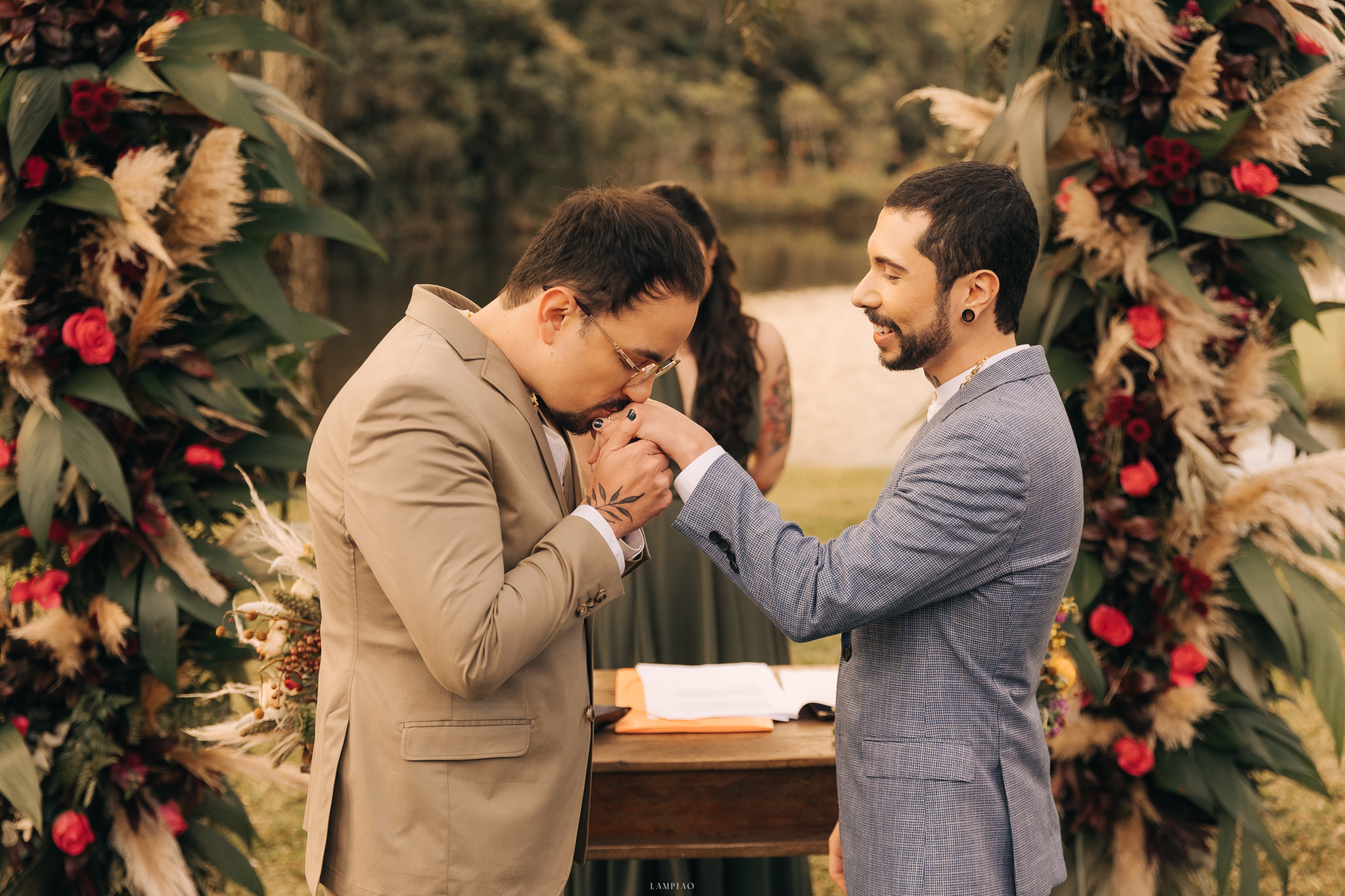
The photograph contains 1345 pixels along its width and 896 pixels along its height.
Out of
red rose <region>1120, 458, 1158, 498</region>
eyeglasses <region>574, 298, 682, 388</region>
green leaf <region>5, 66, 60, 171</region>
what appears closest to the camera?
eyeglasses <region>574, 298, 682, 388</region>

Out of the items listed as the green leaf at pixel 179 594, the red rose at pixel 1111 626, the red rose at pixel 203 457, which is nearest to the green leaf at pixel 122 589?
the green leaf at pixel 179 594

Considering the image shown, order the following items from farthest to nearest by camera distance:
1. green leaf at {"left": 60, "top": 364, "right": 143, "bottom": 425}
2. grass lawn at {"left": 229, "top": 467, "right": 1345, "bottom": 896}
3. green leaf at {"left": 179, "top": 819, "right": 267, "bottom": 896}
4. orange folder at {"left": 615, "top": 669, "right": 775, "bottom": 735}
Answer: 1. grass lawn at {"left": 229, "top": 467, "right": 1345, "bottom": 896}
2. green leaf at {"left": 179, "top": 819, "right": 267, "bottom": 896}
3. green leaf at {"left": 60, "top": 364, "right": 143, "bottom": 425}
4. orange folder at {"left": 615, "top": 669, "right": 775, "bottom": 735}

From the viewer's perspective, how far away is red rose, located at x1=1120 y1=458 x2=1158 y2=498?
9.74 ft

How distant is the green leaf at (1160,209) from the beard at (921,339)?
147 centimetres

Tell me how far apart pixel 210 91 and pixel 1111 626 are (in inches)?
113

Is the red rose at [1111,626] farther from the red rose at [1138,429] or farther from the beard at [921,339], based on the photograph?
the beard at [921,339]

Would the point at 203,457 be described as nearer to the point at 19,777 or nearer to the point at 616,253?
the point at 19,777

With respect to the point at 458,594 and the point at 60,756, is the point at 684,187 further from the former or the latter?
the point at 60,756

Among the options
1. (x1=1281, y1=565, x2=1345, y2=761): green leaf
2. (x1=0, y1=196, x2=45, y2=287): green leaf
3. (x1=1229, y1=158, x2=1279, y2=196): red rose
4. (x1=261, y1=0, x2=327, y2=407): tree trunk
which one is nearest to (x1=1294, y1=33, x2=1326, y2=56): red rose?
(x1=1229, y1=158, x2=1279, y2=196): red rose

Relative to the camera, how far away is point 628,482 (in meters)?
1.75

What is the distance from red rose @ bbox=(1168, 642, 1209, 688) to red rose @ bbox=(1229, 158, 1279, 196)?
127 cm

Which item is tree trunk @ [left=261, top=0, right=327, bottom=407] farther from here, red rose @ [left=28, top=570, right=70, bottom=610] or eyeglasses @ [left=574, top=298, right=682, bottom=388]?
eyeglasses @ [left=574, top=298, right=682, bottom=388]

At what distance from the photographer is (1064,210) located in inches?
117

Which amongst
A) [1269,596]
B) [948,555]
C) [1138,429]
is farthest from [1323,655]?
[948,555]
